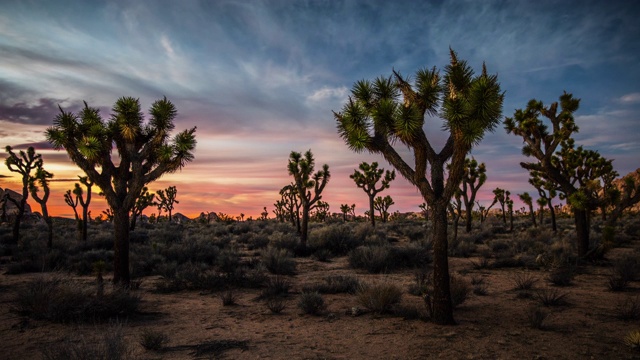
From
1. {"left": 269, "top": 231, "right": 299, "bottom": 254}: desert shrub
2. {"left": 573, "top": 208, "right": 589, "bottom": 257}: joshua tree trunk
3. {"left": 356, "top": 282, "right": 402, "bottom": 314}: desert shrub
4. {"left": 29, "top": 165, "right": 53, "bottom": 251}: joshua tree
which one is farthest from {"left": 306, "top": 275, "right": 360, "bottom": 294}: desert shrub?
{"left": 29, "top": 165, "right": 53, "bottom": 251}: joshua tree

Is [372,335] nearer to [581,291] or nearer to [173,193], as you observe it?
[581,291]

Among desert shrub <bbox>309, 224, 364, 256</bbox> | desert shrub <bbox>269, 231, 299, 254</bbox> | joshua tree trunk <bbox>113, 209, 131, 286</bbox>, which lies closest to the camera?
joshua tree trunk <bbox>113, 209, 131, 286</bbox>

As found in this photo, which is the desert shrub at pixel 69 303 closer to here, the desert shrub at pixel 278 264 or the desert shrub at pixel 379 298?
the desert shrub at pixel 379 298

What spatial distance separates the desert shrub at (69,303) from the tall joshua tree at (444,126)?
666cm

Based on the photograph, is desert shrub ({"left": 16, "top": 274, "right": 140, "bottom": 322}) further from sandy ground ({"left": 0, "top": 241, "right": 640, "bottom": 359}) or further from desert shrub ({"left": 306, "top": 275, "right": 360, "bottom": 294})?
desert shrub ({"left": 306, "top": 275, "right": 360, "bottom": 294})

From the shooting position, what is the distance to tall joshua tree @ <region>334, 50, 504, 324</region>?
6.88m

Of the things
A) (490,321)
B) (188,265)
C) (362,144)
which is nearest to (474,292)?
(490,321)

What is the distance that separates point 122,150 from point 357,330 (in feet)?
30.9

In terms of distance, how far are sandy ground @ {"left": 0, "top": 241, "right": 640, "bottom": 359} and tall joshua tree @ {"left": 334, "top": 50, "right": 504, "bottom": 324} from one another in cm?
109

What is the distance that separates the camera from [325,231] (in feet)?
68.0

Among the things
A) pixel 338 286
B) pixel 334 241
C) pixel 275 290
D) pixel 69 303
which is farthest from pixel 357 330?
pixel 334 241

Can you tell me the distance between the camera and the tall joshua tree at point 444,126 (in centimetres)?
688

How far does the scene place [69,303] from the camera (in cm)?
783

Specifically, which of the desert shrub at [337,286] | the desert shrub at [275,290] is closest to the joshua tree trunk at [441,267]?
the desert shrub at [337,286]
